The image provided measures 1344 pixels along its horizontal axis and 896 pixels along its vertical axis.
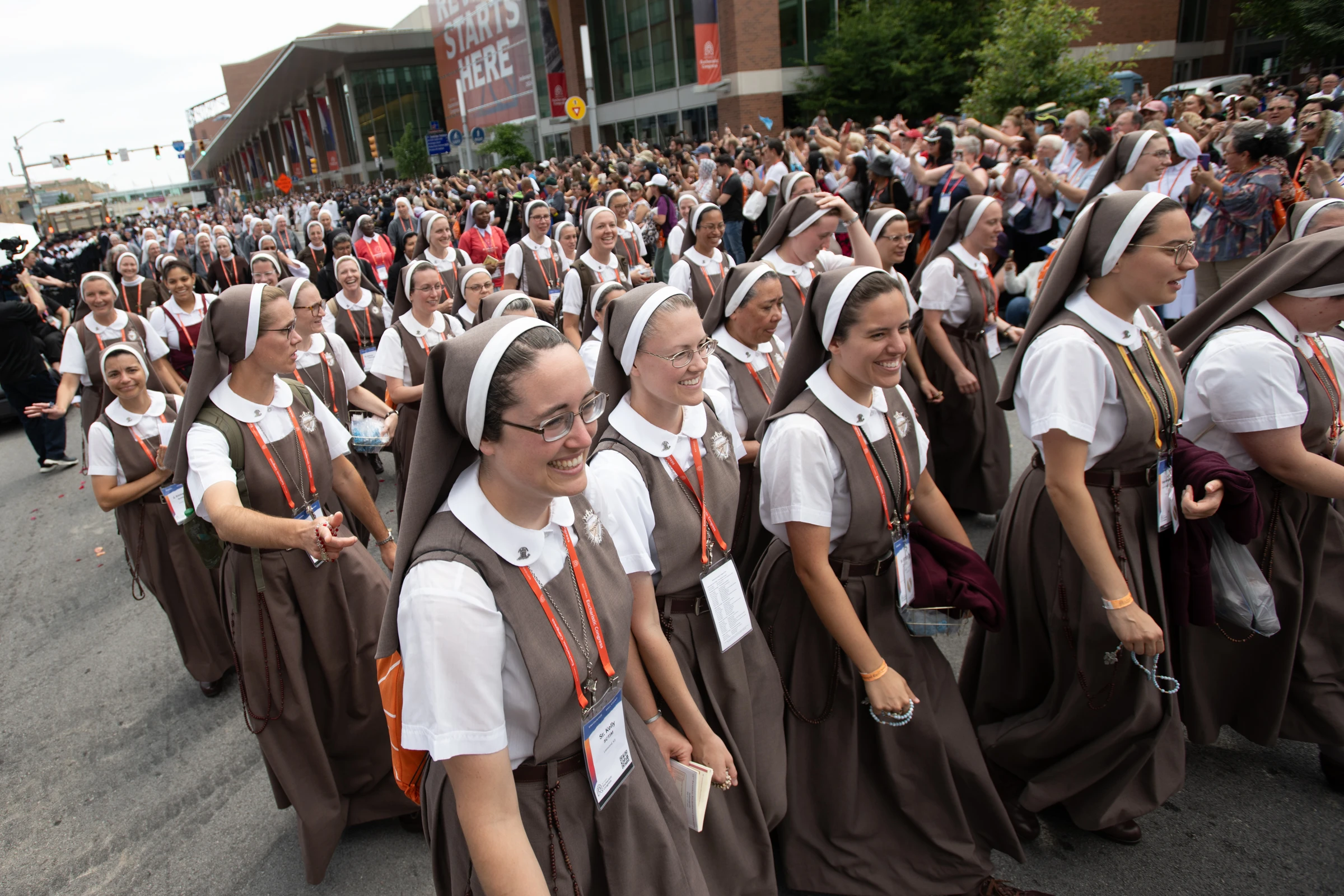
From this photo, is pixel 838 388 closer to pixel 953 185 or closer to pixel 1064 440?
pixel 1064 440

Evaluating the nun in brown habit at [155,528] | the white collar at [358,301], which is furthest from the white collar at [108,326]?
the nun in brown habit at [155,528]

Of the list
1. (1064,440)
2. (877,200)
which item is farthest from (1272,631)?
(877,200)

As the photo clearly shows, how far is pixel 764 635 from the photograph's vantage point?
2.79 meters

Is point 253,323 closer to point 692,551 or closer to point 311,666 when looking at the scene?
point 311,666

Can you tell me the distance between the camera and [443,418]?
1.71 meters

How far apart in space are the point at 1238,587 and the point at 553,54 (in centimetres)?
3943

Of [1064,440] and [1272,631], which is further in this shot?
[1272,631]

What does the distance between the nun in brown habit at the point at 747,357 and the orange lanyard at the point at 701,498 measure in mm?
985

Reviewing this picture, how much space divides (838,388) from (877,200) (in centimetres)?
836

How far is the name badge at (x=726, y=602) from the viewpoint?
243 centimetres

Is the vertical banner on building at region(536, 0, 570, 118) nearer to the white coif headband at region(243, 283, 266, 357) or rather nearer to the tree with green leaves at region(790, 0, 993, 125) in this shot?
the tree with green leaves at region(790, 0, 993, 125)

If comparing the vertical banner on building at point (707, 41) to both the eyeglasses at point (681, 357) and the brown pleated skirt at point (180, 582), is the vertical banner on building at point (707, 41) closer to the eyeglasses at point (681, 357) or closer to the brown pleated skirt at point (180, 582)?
the brown pleated skirt at point (180, 582)

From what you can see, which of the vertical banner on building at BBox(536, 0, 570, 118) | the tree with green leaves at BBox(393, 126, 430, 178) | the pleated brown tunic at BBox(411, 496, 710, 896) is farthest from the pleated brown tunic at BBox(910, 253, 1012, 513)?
the tree with green leaves at BBox(393, 126, 430, 178)

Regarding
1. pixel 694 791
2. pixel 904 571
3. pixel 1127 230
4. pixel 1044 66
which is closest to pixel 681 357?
pixel 904 571
